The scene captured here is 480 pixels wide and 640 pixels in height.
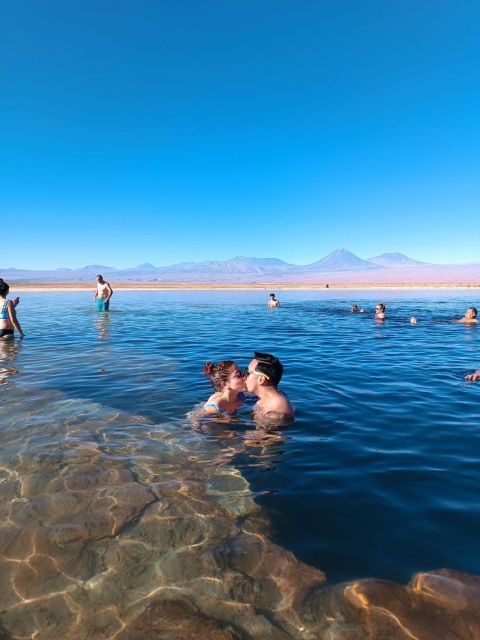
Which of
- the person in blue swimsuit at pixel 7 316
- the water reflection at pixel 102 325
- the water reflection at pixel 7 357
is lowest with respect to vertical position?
the water reflection at pixel 7 357

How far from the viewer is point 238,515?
13.6ft

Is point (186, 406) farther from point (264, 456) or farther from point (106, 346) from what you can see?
point (106, 346)

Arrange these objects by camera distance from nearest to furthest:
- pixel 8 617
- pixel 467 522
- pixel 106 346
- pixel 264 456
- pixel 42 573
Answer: pixel 8 617, pixel 42 573, pixel 467 522, pixel 264 456, pixel 106 346

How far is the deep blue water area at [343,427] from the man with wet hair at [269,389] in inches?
12.2

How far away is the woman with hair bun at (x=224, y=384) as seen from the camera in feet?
22.6

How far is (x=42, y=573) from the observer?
331 centimetres

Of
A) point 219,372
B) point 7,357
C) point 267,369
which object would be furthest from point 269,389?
point 7,357

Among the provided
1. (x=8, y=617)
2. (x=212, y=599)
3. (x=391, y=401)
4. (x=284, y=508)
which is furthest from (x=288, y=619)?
(x=391, y=401)

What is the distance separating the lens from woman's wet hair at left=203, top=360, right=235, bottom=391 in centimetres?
686

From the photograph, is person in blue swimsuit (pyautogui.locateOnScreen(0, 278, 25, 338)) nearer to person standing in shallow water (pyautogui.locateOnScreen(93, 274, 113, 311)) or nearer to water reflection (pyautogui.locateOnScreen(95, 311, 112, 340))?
water reflection (pyautogui.locateOnScreen(95, 311, 112, 340))

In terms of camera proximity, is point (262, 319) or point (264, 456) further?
point (262, 319)

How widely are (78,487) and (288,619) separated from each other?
289cm

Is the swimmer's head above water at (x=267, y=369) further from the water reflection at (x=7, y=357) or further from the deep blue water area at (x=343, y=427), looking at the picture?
the water reflection at (x=7, y=357)

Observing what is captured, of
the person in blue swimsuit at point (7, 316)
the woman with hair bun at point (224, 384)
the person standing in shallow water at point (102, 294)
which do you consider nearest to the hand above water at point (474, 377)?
the woman with hair bun at point (224, 384)
